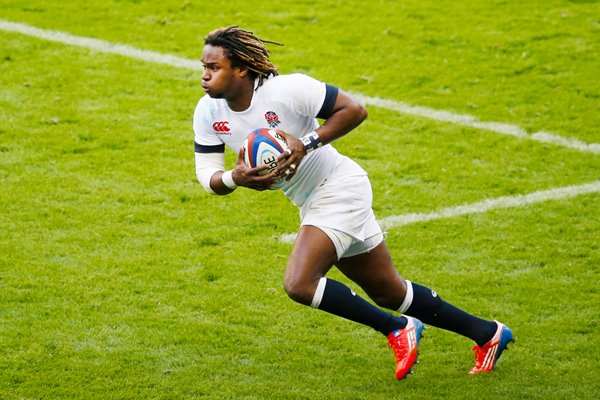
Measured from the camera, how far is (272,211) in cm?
980

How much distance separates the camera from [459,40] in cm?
1380

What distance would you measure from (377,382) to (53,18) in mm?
9202

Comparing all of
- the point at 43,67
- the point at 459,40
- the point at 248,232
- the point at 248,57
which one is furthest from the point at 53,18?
the point at 248,57

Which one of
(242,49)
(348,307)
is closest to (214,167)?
(242,49)

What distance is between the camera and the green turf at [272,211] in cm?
689

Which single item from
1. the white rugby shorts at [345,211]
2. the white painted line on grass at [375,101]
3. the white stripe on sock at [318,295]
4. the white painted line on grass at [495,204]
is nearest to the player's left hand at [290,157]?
the white rugby shorts at [345,211]

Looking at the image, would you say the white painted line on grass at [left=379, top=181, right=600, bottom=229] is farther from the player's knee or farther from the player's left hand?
the player's left hand

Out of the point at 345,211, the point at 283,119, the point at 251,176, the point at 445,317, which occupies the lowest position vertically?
the point at 445,317

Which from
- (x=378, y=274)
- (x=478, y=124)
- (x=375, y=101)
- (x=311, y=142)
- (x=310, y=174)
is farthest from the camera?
(x=375, y=101)

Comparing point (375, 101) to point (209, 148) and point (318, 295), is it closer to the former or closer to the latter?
point (209, 148)

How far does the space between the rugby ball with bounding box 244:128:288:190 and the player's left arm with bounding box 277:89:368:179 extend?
0.17 ft

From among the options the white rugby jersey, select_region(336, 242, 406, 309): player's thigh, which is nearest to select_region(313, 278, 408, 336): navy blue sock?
select_region(336, 242, 406, 309): player's thigh

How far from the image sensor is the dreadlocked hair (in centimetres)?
→ 632

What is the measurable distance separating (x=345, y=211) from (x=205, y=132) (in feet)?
3.21
